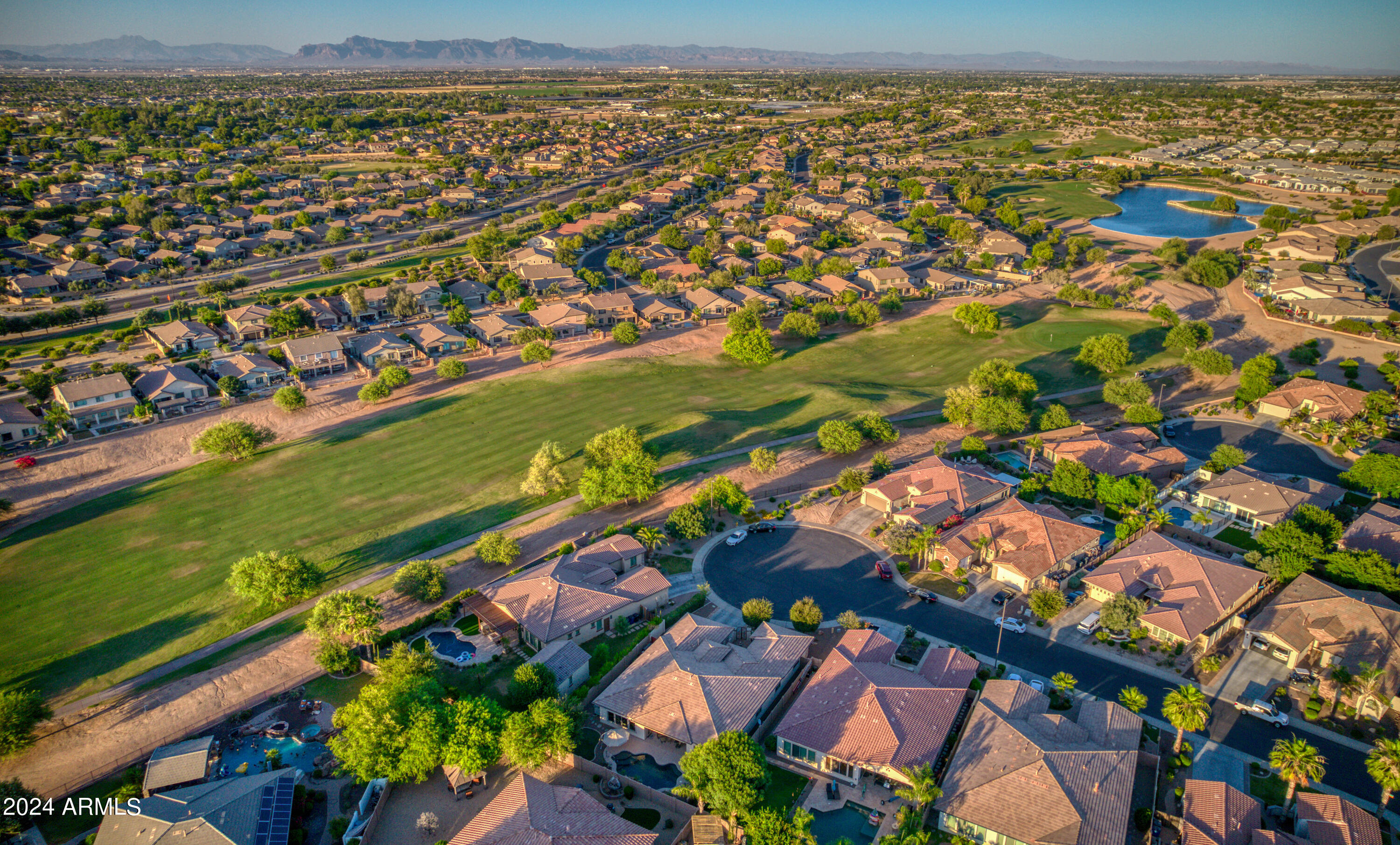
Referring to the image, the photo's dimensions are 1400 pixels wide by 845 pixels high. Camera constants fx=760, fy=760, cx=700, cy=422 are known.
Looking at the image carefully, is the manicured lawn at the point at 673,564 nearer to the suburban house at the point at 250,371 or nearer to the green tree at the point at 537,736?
the green tree at the point at 537,736

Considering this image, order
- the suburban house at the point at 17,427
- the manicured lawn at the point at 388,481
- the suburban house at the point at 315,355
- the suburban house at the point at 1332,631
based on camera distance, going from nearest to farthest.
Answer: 1. the suburban house at the point at 1332,631
2. the manicured lawn at the point at 388,481
3. the suburban house at the point at 17,427
4. the suburban house at the point at 315,355

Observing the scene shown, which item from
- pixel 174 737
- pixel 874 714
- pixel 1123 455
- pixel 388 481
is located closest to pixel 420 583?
pixel 174 737

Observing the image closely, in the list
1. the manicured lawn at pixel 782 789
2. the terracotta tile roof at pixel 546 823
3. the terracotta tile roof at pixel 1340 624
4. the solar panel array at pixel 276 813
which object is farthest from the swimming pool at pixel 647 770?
the terracotta tile roof at pixel 1340 624

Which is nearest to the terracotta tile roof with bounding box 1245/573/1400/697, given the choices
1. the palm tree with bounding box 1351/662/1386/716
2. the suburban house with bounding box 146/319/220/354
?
the palm tree with bounding box 1351/662/1386/716

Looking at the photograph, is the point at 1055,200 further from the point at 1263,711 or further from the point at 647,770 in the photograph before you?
the point at 647,770

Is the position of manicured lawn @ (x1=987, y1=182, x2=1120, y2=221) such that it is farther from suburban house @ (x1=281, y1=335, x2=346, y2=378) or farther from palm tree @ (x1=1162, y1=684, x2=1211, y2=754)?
palm tree @ (x1=1162, y1=684, x2=1211, y2=754)
